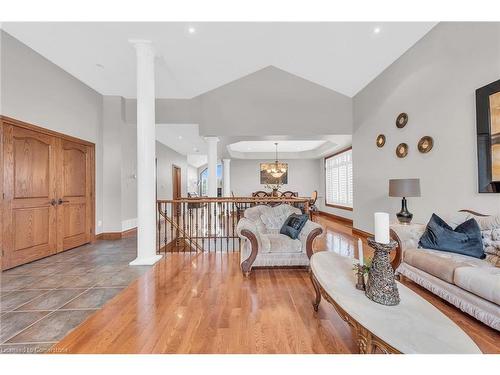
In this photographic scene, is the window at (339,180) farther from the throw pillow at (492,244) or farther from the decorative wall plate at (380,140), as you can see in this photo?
the throw pillow at (492,244)

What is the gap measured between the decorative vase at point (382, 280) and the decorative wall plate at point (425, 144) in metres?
2.84

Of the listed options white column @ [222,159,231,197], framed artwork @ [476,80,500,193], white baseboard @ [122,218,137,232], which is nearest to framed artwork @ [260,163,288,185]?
white column @ [222,159,231,197]

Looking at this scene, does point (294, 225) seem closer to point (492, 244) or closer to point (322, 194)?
point (492, 244)

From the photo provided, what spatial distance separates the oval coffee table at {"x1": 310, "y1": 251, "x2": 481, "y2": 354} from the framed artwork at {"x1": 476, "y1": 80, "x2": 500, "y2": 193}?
7.03 ft

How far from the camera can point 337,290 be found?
5.29ft

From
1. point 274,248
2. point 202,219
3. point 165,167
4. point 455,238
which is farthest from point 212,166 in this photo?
point 455,238

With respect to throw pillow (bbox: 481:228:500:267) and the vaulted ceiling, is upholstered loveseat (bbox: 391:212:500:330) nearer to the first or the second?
throw pillow (bbox: 481:228:500:267)

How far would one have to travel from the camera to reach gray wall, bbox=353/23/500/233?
280cm

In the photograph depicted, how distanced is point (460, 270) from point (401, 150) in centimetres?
257

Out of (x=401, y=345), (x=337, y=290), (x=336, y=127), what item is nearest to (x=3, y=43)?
(x=337, y=290)

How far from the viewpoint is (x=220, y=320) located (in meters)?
2.01

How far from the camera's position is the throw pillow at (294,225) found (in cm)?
329

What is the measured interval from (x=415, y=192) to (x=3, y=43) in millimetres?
6472

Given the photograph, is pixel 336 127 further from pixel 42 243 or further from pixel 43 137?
pixel 42 243
